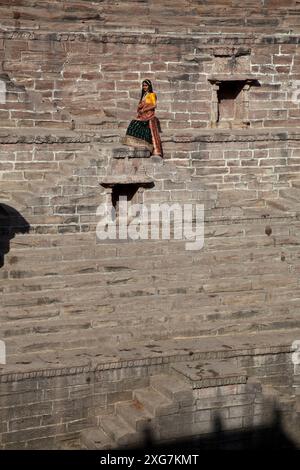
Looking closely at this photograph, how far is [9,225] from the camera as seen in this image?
692 inches

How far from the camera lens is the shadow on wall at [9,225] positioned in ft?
56.9

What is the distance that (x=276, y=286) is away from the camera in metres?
18.2

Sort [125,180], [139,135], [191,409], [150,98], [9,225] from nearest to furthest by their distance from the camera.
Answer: [191,409], [9,225], [125,180], [139,135], [150,98]

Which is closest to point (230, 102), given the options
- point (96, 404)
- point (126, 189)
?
point (126, 189)

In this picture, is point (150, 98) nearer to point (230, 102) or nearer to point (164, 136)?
point (164, 136)

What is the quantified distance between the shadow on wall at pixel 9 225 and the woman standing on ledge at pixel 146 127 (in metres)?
3.73

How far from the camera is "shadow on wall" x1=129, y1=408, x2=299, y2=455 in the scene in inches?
582

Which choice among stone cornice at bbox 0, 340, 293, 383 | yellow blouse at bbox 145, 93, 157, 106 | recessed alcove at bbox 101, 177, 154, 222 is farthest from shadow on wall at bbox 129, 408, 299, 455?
yellow blouse at bbox 145, 93, 157, 106

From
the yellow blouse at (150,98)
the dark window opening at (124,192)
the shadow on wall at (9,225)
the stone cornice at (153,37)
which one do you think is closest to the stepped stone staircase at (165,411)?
the shadow on wall at (9,225)

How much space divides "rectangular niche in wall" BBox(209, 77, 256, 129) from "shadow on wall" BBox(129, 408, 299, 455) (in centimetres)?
885

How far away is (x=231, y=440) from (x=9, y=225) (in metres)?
5.58

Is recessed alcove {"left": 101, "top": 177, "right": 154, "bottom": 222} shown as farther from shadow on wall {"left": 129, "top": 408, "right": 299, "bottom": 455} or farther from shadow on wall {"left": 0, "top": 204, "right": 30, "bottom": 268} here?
shadow on wall {"left": 129, "top": 408, "right": 299, "bottom": 455}

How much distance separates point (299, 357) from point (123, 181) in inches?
195

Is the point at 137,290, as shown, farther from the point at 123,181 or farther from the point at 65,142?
the point at 65,142
